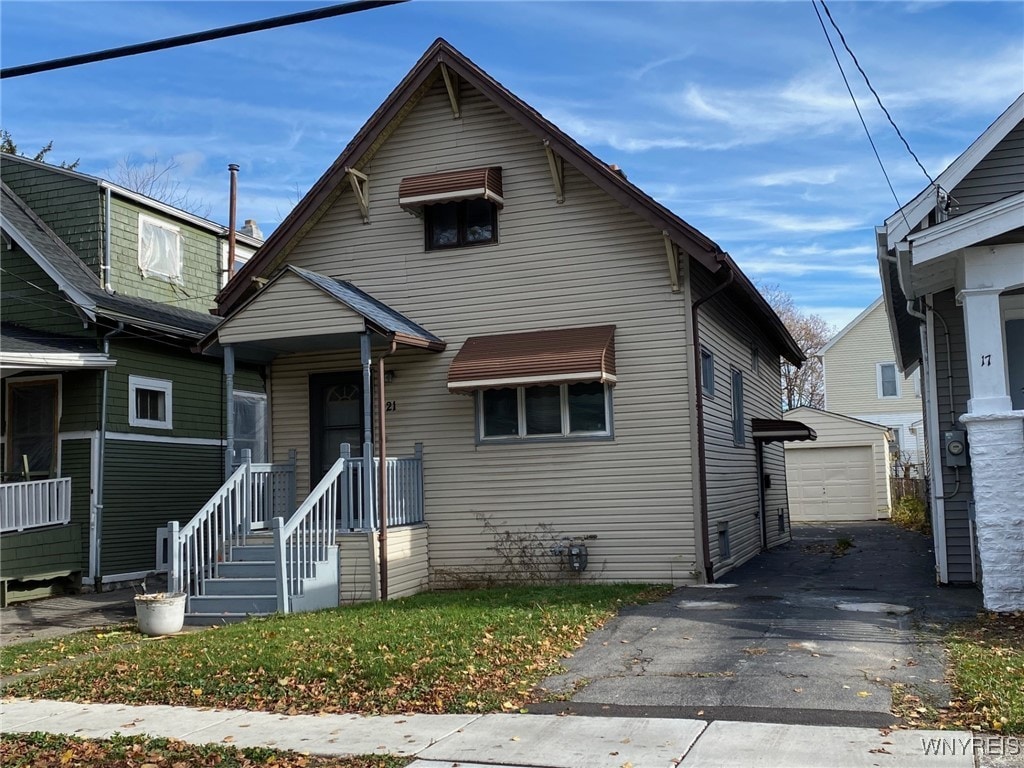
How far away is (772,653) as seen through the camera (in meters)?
8.64

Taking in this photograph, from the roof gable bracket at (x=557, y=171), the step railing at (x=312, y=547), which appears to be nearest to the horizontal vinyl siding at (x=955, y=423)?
the roof gable bracket at (x=557, y=171)

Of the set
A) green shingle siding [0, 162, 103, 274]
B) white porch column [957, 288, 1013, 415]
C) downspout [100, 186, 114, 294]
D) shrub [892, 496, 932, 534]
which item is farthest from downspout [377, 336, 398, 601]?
shrub [892, 496, 932, 534]

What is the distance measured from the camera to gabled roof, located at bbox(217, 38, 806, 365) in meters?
12.9

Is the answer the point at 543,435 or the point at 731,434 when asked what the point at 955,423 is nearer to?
the point at 731,434

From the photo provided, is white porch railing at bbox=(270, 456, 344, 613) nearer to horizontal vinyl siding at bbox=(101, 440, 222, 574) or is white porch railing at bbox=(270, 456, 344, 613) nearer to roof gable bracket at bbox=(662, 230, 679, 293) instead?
roof gable bracket at bbox=(662, 230, 679, 293)

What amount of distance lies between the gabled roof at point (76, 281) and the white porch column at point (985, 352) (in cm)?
1217

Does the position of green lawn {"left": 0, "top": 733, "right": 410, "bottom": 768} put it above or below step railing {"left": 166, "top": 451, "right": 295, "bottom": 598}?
below

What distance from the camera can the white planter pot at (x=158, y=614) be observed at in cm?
1106

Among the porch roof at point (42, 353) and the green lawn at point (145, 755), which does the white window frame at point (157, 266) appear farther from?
the green lawn at point (145, 755)

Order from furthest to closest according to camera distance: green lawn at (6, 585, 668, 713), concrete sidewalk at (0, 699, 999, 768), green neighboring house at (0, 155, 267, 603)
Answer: green neighboring house at (0, 155, 267, 603) → green lawn at (6, 585, 668, 713) → concrete sidewalk at (0, 699, 999, 768)

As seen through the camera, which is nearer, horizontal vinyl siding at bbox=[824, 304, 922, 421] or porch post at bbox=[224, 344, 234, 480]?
porch post at bbox=[224, 344, 234, 480]

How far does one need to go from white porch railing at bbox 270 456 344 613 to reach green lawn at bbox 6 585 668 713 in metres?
0.92

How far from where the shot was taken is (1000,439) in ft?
33.1

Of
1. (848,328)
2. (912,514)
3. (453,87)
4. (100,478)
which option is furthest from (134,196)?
(848,328)
